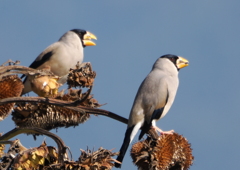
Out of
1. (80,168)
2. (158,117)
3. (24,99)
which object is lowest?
(158,117)

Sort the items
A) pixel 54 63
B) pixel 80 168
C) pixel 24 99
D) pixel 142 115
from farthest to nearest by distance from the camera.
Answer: pixel 54 63 < pixel 142 115 < pixel 24 99 < pixel 80 168

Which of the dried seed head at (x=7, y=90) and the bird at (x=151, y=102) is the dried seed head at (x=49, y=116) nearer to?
the dried seed head at (x=7, y=90)

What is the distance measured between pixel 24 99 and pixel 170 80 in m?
3.77

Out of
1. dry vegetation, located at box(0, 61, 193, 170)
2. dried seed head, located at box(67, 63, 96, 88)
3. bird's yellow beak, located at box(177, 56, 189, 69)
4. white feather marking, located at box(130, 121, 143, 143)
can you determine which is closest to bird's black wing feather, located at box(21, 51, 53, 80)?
bird's yellow beak, located at box(177, 56, 189, 69)

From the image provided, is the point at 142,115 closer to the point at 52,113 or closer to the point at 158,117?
the point at 158,117

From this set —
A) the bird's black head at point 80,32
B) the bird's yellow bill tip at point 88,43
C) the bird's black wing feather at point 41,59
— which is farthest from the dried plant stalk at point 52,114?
the bird's black head at point 80,32

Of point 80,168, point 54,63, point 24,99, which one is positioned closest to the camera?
point 80,168

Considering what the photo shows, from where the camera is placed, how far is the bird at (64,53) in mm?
8414

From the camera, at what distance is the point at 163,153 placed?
443 cm

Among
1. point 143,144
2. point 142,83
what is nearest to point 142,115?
point 142,83

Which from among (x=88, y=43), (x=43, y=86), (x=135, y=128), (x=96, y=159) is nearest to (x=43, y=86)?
(x=43, y=86)

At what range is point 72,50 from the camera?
905 cm

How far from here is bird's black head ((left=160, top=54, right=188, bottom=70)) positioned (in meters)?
8.81

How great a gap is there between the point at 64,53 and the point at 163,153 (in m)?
4.64
